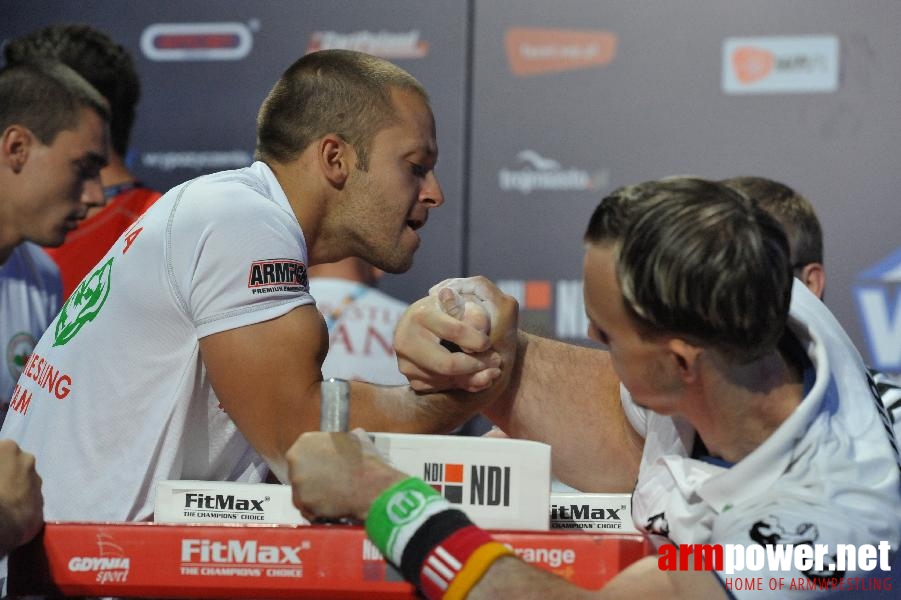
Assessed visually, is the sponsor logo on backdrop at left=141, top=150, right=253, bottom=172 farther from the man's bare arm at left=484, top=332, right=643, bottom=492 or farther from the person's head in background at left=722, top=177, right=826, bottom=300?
the man's bare arm at left=484, top=332, right=643, bottom=492

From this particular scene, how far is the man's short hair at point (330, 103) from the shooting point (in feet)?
7.52

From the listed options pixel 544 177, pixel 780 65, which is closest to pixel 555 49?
pixel 544 177

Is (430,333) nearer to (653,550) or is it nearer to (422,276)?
(653,550)

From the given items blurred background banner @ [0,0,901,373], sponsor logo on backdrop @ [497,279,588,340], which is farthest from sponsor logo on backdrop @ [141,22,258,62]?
sponsor logo on backdrop @ [497,279,588,340]

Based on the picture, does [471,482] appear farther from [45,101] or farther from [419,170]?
[45,101]

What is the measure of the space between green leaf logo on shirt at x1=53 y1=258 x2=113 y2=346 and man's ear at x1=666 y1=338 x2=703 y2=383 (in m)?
1.00

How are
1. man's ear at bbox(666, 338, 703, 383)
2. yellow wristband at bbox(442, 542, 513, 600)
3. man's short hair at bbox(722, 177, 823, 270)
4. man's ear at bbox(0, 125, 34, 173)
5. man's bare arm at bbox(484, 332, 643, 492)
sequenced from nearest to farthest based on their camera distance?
yellow wristband at bbox(442, 542, 513, 600)
man's ear at bbox(666, 338, 703, 383)
man's bare arm at bbox(484, 332, 643, 492)
man's short hair at bbox(722, 177, 823, 270)
man's ear at bbox(0, 125, 34, 173)

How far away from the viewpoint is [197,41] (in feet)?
14.3

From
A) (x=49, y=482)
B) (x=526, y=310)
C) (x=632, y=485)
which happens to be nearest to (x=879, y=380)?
(x=632, y=485)

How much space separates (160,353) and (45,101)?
75.3 inches

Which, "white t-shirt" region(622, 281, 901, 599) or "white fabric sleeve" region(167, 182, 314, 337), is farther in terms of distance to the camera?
"white fabric sleeve" region(167, 182, 314, 337)

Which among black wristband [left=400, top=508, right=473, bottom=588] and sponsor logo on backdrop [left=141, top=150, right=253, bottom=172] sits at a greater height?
sponsor logo on backdrop [left=141, top=150, right=253, bottom=172]

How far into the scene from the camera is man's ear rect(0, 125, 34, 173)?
353 cm

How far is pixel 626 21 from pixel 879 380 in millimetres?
2197
